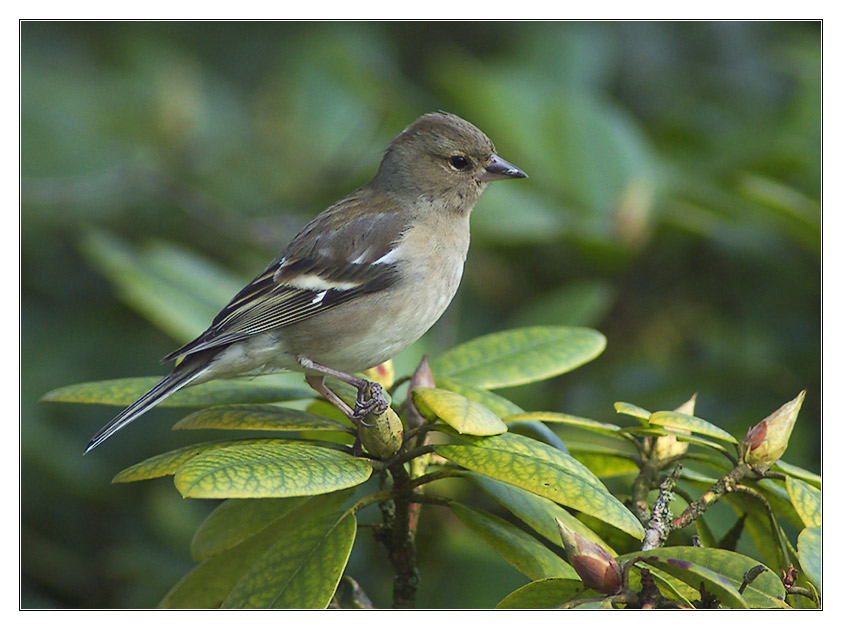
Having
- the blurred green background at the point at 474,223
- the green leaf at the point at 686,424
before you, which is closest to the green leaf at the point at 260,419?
the green leaf at the point at 686,424

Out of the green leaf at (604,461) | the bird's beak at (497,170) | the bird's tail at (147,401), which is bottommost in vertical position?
the green leaf at (604,461)

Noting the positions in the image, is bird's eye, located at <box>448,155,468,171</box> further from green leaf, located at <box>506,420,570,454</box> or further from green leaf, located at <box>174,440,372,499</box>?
green leaf, located at <box>174,440,372,499</box>

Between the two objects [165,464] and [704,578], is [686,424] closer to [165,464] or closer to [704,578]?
[704,578]

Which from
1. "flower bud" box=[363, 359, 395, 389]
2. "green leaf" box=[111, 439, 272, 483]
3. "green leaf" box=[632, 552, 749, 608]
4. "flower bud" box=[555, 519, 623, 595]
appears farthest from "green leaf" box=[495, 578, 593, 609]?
"flower bud" box=[363, 359, 395, 389]

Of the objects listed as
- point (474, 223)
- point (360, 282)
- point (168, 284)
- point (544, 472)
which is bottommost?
point (544, 472)

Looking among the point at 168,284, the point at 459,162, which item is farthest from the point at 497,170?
the point at 168,284

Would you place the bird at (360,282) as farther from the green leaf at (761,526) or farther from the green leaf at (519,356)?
the green leaf at (761,526)
